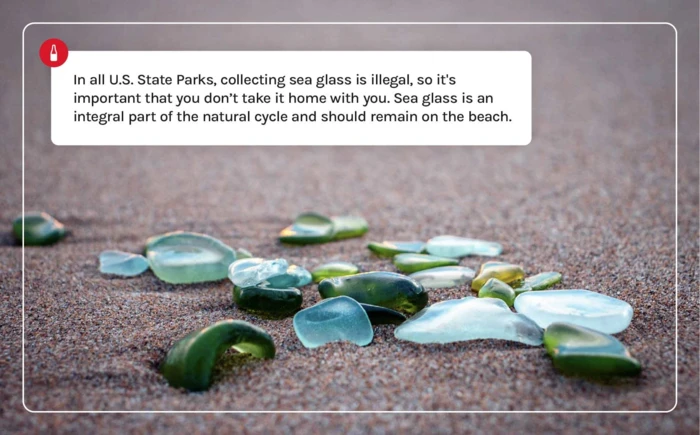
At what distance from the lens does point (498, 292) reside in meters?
1.18

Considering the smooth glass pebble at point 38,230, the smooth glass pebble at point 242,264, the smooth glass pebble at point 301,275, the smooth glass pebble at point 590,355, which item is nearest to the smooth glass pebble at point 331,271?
the smooth glass pebble at point 301,275

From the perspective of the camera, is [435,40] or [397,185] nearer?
[397,185]

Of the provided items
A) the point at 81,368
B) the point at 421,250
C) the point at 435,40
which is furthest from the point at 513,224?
the point at 435,40

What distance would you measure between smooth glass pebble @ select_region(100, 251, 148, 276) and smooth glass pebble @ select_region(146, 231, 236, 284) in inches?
1.2

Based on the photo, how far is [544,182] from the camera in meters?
1.95

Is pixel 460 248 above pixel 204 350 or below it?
above

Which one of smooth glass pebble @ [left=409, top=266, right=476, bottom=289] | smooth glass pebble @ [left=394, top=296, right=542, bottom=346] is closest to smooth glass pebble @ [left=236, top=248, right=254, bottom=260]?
smooth glass pebble @ [left=409, top=266, right=476, bottom=289]

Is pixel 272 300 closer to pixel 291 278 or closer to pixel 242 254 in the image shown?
pixel 291 278

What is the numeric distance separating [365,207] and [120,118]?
705 millimetres

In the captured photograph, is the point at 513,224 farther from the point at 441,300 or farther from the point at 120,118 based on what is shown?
the point at 120,118

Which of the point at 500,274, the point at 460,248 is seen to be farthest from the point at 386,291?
the point at 460,248

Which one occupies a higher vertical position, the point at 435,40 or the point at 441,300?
the point at 435,40

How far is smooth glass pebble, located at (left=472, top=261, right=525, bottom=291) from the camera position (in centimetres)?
125

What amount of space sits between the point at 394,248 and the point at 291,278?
292 mm
